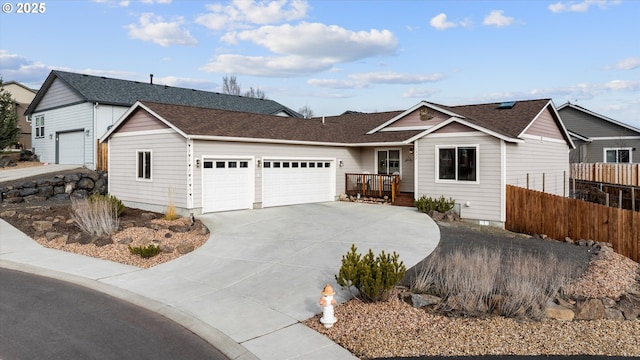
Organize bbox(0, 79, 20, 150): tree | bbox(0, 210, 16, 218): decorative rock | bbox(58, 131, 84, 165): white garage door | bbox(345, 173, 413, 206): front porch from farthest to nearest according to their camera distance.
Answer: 1. bbox(0, 79, 20, 150): tree
2. bbox(58, 131, 84, 165): white garage door
3. bbox(345, 173, 413, 206): front porch
4. bbox(0, 210, 16, 218): decorative rock

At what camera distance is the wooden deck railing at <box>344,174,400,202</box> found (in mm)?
20561

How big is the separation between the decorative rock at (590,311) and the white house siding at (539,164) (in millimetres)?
9756

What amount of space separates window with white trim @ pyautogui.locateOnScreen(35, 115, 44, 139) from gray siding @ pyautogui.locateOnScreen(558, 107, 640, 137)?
36413 mm

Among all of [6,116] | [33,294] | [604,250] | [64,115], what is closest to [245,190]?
[33,294]

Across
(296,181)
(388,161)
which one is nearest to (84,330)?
(296,181)

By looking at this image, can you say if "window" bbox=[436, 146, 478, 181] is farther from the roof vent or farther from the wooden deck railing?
the roof vent

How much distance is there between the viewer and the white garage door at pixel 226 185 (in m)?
16.6

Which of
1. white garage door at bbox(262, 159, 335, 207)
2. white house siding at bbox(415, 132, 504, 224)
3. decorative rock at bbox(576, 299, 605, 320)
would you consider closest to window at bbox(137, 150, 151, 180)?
white garage door at bbox(262, 159, 335, 207)

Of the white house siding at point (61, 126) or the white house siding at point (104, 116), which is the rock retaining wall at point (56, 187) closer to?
the white house siding at point (61, 126)

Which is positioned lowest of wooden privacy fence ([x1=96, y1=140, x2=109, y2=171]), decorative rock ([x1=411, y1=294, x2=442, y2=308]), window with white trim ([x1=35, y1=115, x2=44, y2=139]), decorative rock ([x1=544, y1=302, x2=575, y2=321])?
decorative rock ([x1=544, y1=302, x2=575, y2=321])

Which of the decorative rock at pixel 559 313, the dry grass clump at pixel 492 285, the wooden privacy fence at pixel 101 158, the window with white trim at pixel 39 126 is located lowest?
the decorative rock at pixel 559 313

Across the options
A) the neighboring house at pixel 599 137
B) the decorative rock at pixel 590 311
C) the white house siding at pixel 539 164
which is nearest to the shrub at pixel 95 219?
the decorative rock at pixel 590 311

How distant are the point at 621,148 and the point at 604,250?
23.7 metres

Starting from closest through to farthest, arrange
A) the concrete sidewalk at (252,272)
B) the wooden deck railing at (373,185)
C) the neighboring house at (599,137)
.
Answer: the concrete sidewalk at (252,272)
the wooden deck railing at (373,185)
the neighboring house at (599,137)
